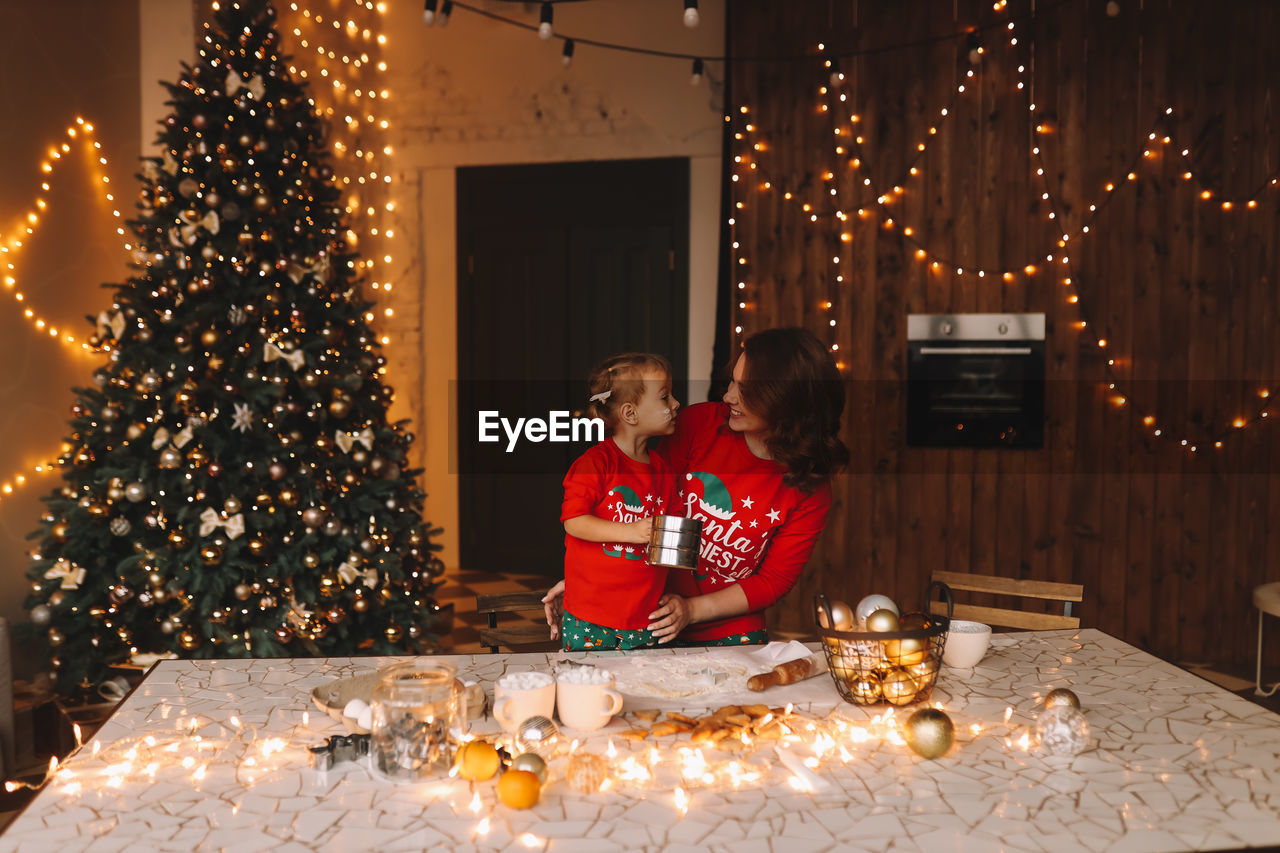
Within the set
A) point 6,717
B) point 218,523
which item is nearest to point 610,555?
point 6,717

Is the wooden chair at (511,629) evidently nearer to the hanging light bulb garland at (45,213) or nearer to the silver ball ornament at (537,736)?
the silver ball ornament at (537,736)

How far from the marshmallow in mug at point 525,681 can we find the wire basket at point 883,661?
1.36 feet

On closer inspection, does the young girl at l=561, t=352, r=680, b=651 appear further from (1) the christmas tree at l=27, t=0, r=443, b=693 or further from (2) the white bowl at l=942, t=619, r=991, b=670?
(1) the christmas tree at l=27, t=0, r=443, b=693

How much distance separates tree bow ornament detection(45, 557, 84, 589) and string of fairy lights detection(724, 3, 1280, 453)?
288 cm

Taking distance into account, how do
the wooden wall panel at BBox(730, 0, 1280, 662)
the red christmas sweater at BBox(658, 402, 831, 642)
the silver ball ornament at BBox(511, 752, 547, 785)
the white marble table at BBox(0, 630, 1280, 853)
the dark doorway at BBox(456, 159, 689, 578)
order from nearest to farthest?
1. the white marble table at BBox(0, 630, 1280, 853)
2. the silver ball ornament at BBox(511, 752, 547, 785)
3. the red christmas sweater at BBox(658, 402, 831, 642)
4. the wooden wall panel at BBox(730, 0, 1280, 662)
5. the dark doorway at BBox(456, 159, 689, 578)

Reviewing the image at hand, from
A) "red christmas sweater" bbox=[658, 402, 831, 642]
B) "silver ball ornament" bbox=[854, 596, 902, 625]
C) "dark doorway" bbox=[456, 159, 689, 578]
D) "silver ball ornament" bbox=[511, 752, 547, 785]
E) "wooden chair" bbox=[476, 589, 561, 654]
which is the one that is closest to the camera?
"silver ball ornament" bbox=[511, 752, 547, 785]

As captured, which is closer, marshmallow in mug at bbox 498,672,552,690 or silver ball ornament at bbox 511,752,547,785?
silver ball ornament at bbox 511,752,547,785

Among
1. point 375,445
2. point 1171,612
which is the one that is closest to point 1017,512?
point 1171,612

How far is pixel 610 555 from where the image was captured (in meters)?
1.90

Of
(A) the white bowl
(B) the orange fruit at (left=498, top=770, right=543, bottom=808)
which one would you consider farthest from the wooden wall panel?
(B) the orange fruit at (left=498, top=770, right=543, bottom=808)

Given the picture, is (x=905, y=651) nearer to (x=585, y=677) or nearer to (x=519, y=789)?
(x=585, y=677)

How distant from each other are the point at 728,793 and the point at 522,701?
0.32 m

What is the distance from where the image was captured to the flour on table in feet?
4.79

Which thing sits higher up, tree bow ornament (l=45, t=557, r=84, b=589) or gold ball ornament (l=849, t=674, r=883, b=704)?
gold ball ornament (l=849, t=674, r=883, b=704)
